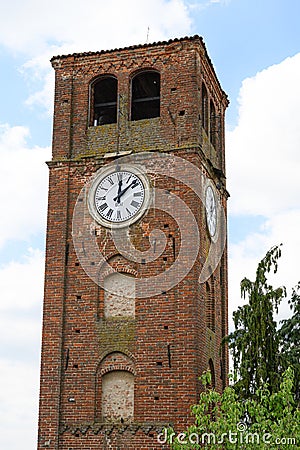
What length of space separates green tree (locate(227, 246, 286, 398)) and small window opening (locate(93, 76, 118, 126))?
7864 mm

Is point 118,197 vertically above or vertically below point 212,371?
above

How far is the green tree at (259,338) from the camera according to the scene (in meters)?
16.1

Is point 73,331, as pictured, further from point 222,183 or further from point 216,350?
point 222,183

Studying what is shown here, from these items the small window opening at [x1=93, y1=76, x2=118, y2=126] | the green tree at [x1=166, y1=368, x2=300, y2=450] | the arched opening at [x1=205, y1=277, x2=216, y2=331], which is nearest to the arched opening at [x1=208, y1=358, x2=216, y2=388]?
the arched opening at [x1=205, y1=277, x2=216, y2=331]

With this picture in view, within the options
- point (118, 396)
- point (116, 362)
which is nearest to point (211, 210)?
point (116, 362)

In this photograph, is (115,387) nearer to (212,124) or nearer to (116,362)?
(116,362)

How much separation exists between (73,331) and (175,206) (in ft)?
12.8

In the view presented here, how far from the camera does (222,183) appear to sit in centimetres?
2330

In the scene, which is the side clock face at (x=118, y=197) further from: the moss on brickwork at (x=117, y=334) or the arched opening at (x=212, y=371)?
the arched opening at (x=212, y=371)

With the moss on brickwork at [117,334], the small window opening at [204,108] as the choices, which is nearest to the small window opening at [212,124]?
the small window opening at [204,108]

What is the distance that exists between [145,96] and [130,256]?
226 inches

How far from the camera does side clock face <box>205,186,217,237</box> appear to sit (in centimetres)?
2087

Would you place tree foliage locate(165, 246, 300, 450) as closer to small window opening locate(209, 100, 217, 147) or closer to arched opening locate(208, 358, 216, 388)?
arched opening locate(208, 358, 216, 388)

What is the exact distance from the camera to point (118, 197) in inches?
803
